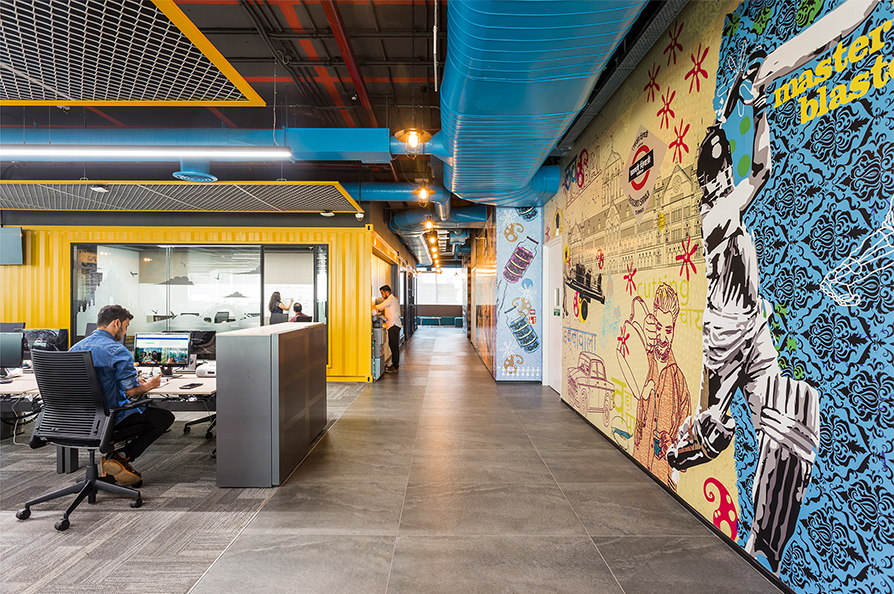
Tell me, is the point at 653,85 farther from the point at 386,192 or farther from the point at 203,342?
the point at 203,342

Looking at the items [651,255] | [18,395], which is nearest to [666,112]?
[651,255]

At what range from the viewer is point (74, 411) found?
3047 millimetres

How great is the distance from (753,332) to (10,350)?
6704 millimetres

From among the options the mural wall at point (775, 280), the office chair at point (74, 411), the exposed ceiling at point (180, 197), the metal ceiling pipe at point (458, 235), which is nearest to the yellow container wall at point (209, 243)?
the exposed ceiling at point (180, 197)

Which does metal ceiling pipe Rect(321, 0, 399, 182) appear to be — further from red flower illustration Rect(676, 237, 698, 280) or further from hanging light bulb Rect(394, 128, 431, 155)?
red flower illustration Rect(676, 237, 698, 280)

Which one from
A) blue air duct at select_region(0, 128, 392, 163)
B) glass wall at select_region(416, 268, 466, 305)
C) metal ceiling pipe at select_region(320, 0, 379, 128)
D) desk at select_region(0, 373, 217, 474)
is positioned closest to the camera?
metal ceiling pipe at select_region(320, 0, 379, 128)

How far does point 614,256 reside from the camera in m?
4.29

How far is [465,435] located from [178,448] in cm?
301

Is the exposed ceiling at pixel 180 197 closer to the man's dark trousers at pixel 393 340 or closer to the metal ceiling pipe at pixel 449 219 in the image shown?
the metal ceiling pipe at pixel 449 219

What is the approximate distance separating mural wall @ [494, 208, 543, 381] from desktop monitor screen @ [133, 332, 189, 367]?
15.9 ft

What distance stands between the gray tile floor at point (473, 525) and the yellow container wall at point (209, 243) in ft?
10.3

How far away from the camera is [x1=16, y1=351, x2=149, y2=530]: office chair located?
2.95 m

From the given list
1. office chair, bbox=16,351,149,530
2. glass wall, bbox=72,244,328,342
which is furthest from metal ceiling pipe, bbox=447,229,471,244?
office chair, bbox=16,351,149,530

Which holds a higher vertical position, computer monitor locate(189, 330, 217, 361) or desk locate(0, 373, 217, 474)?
computer monitor locate(189, 330, 217, 361)
